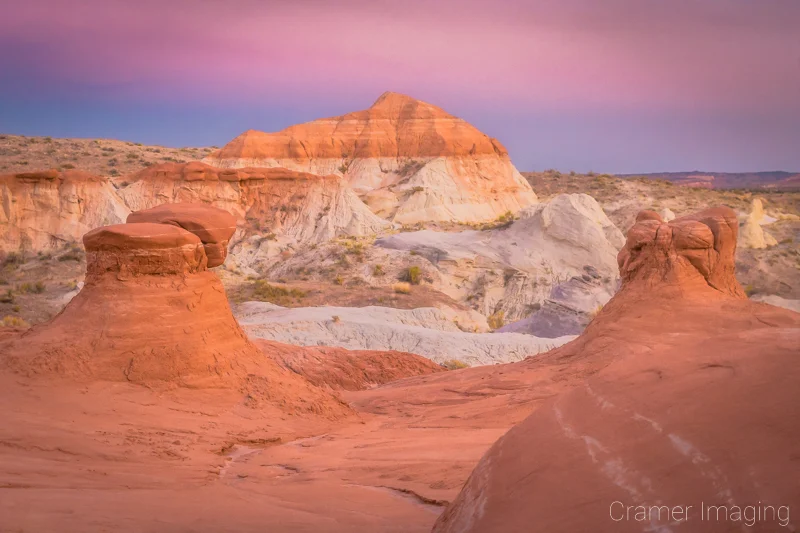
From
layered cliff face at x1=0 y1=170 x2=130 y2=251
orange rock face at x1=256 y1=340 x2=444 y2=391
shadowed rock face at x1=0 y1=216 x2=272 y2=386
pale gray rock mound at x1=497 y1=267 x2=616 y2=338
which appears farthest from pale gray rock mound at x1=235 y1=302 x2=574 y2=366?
layered cliff face at x1=0 y1=170 x2=130 y2=251

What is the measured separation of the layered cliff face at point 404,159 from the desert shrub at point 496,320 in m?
19.6

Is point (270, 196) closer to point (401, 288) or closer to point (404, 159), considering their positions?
point (404, 159)

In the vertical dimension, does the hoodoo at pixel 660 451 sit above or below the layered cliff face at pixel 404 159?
below

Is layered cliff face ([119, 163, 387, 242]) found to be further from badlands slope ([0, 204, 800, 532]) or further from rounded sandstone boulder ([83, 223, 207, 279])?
rounded sandstone boulder ([83, 223, 207, 279])

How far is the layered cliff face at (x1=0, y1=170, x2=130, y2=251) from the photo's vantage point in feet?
112

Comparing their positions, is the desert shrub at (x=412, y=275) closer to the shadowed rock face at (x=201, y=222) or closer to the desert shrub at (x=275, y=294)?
the desert shrub at (x=275, y=294)

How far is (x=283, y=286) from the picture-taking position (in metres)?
28.9

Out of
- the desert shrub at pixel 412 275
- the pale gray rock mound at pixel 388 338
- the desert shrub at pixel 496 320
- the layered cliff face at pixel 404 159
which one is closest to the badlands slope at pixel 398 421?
the pale gray rock mound at pixel 388 338

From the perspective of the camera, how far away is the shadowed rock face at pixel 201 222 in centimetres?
1032

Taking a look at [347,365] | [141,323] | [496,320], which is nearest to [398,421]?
[141,323]

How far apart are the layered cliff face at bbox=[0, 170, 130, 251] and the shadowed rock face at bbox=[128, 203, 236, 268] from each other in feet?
83.5

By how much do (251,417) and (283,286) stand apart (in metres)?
20.2

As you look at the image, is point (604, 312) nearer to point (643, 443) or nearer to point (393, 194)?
point (643, 443)

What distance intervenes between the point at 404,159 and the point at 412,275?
27.3 metres
